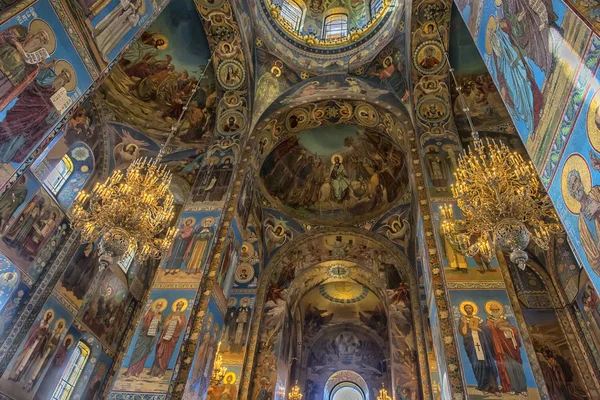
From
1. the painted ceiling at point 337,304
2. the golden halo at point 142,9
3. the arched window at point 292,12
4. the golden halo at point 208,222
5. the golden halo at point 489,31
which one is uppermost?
the arched window at point 292,12

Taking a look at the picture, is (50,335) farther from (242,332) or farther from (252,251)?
(252,251)

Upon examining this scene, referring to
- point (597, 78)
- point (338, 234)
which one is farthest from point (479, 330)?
point (338, 234)

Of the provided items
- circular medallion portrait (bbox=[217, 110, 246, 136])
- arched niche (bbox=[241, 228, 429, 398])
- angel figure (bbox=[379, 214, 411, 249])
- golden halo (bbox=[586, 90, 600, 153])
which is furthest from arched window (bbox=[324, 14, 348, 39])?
golden halo (bbox=[586, 90, 600, 153])

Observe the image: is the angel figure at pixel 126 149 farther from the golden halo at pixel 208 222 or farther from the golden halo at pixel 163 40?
the golden halo at pixel 208 222

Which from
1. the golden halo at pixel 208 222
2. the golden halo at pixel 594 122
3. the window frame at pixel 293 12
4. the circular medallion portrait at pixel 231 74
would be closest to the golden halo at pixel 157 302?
the golden halo at pixel 208 222

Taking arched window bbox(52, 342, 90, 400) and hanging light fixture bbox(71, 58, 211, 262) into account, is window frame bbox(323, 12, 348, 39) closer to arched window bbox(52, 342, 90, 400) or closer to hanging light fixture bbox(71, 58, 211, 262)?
hanging light fixture bbox(71, 58, 211, 262)

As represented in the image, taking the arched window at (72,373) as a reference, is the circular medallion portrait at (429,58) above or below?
above

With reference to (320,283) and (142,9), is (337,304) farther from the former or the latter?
(142,9)

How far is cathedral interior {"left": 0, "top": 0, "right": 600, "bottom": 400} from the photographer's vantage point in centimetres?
485

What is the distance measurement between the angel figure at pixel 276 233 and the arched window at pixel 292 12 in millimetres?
6724

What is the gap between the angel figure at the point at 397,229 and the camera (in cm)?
1335

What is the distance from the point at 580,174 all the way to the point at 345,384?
16.4m

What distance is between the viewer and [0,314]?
831 cm

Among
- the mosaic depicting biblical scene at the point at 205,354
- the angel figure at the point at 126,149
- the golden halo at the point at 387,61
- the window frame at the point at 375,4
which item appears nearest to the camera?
the mosaic depicting biblical scene at the point at 205,354
